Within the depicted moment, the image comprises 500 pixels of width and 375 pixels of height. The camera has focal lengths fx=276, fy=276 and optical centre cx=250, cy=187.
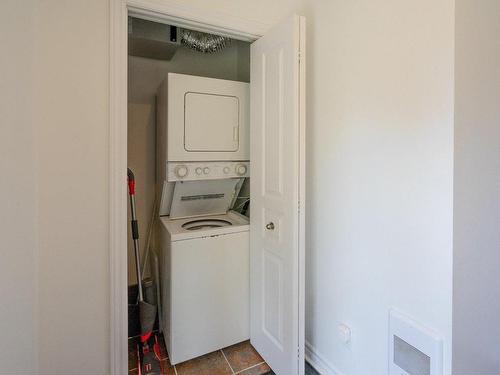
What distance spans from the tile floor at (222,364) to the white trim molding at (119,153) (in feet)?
1.58

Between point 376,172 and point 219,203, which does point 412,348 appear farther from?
point 219,203

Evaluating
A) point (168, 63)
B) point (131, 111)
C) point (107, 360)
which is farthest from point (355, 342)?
point (168, 63)

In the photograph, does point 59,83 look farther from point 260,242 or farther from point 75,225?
point 260,242

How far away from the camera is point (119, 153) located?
57.1 inches

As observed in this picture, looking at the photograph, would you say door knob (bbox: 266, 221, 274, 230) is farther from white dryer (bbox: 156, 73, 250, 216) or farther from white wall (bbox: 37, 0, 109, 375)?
white wall (bbox: 37, 0, 109, 375)

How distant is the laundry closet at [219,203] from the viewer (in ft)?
5.39

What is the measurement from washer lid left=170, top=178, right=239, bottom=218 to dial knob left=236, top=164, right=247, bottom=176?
0.10 meters

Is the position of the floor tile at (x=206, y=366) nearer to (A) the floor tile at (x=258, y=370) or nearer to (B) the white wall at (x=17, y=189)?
(A) the floor tile at (x=258, y=370)

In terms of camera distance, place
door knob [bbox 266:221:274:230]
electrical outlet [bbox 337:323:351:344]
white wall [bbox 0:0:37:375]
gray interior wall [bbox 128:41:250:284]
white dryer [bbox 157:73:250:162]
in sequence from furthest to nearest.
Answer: gray interior wall [bbox 128:41:250:284], white dryer [bbox 157:73:250:162], door knob [bbox 266:221:274:230], electrical outlet [bbox 337:323:351:344], white wall [bbox 0:0:37:375]

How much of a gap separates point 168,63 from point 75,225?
1.89m

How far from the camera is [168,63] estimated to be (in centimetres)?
267

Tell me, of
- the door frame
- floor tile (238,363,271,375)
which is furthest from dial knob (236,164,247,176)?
floor tile (238,363,271,375)

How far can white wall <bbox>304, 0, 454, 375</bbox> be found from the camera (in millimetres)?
1092

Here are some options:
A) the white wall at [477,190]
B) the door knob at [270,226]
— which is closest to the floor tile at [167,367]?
the door knob at [270,226]
